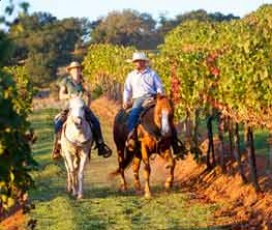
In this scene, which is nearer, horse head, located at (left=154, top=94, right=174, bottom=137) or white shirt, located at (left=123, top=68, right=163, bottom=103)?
horse head, located at (left=154, top=94, right=174, bottom=137)

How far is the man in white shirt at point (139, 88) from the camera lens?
15719 mm

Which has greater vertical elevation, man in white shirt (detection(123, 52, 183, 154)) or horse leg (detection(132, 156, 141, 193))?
man in white shirt (detection(123, 52, 183, 154))

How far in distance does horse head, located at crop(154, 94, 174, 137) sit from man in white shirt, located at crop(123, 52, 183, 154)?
2.11ft

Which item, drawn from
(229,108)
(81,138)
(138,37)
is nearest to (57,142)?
(81,138)

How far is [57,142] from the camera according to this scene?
1666cm

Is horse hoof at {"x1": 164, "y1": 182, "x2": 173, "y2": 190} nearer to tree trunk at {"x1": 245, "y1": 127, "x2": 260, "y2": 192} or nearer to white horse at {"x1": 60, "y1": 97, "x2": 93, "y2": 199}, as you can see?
white horse at {"x1": 60, "y1": 97, "x2": 93, "y2": 199}

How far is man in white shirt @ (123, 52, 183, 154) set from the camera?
51.6ft

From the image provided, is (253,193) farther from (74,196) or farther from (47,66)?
(47,66)

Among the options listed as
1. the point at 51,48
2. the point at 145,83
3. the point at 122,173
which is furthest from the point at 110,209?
the point at 51,48

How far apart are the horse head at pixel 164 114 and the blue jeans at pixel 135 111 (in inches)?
24.7

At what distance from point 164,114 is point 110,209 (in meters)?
2.00

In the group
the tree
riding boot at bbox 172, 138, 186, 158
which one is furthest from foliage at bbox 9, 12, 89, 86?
riding boot at bbox 172, 138, 186, 158

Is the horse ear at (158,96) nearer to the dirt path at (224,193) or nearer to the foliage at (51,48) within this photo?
the dirt path at (224,193)

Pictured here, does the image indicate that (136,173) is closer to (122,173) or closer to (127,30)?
(122,173)
